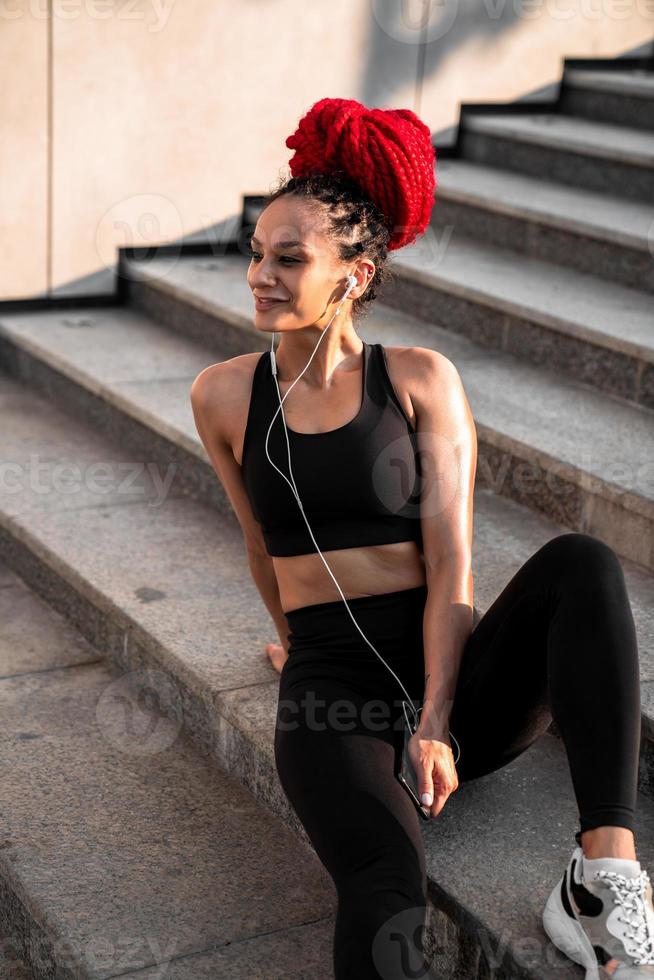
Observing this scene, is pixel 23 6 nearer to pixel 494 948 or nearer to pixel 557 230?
pixel 557 230

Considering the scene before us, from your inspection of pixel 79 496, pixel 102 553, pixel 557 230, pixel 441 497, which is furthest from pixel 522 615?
pixel 557 230

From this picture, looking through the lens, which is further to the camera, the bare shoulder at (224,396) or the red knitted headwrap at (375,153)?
the bare shoulder at (224,396)

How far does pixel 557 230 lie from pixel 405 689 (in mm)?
2715

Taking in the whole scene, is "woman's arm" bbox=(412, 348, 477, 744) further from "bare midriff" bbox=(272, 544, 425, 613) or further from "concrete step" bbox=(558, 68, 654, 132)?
"concrete step" bbox=(558, 68, 654, 132)

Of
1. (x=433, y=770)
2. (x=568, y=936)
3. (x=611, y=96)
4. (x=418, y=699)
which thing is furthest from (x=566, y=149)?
(x=568, y=936)

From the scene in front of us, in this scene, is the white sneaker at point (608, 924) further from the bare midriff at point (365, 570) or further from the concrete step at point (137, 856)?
the bare midriff at point (365, 570)

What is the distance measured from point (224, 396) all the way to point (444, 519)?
0.53m

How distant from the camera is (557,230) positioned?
4664 millimetres

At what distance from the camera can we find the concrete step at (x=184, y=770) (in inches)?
89.8

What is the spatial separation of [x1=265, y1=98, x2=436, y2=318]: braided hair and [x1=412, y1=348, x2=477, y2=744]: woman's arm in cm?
28

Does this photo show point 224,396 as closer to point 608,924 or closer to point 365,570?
point 365,570

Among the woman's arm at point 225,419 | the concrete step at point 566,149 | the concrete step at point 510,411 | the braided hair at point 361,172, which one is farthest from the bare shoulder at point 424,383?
the concrete step at point 566,149

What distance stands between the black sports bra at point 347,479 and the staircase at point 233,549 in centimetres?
53

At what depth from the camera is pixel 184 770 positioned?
2.91 meters
